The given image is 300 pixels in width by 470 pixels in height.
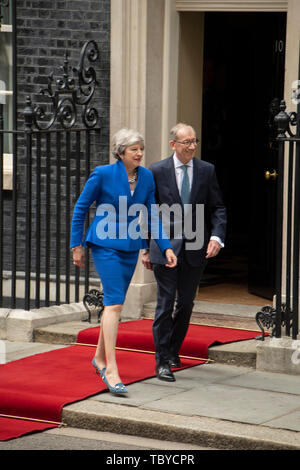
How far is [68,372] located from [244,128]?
8.25m

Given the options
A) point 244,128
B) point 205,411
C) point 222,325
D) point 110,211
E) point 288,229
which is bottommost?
point 205,411

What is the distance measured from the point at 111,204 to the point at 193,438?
5.66 ft

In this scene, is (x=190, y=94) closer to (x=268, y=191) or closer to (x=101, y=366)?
(x=268, y=191)

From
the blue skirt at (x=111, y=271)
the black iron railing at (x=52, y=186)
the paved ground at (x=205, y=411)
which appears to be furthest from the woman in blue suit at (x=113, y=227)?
the black iron railing at (x=52, y=186)

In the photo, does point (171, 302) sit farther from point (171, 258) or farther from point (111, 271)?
point (111, 271)

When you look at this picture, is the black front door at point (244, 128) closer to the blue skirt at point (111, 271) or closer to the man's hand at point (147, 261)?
the man's hand at point (147, 261)

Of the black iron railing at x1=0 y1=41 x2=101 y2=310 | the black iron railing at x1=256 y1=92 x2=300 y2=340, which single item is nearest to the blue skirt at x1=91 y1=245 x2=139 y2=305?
the black iron railing at x1=256 y1=92 x2=300 y2=340

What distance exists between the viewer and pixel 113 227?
714cm

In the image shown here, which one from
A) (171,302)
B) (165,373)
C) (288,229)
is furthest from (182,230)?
(165,373)

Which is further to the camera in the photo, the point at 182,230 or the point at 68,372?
the point at 68,372

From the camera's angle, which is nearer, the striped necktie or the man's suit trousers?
the man's suit trousers

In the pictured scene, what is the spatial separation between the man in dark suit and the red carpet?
444 mm

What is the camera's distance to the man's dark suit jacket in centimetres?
760

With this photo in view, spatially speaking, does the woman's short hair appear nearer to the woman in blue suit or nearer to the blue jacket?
the woman in blue suit
